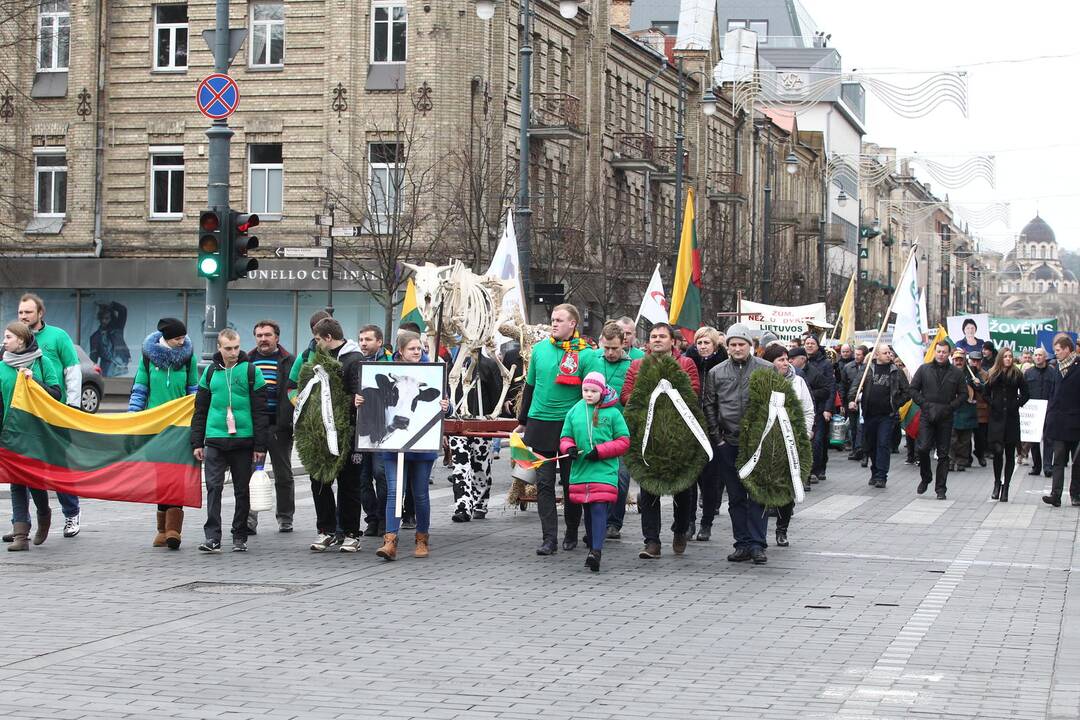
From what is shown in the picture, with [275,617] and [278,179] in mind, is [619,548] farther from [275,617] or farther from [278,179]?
[278,179]

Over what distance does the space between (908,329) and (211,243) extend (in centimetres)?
1155

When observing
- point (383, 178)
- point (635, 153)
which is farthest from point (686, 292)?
point (635, 153)

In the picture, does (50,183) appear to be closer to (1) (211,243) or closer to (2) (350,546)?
(1) (211,243)

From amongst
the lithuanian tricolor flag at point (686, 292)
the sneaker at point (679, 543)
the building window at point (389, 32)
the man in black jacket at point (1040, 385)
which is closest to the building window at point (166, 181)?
the building window at point (389, 32)

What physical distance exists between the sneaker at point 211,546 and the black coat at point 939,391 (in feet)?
34.0

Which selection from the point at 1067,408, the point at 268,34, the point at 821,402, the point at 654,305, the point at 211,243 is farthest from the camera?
the point at 268,34

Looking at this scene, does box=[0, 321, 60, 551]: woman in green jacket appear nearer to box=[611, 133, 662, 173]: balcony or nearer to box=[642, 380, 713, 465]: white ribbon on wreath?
box=[642, 380, 713, 465]: white ribbon on wreath

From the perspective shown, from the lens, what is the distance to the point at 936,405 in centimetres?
2017

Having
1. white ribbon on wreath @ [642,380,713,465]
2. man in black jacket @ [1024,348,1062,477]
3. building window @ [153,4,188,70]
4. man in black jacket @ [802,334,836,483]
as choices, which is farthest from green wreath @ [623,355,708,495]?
building window @ [153,4,188,70]

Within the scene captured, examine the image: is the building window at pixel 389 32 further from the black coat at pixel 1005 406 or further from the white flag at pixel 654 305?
the black coat at pixel 1005 406

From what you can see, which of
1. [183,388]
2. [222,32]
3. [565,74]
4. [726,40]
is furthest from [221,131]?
[726,40]

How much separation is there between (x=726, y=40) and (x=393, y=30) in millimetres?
41616

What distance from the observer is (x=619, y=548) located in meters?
13.6

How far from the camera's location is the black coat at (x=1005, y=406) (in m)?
20.7
